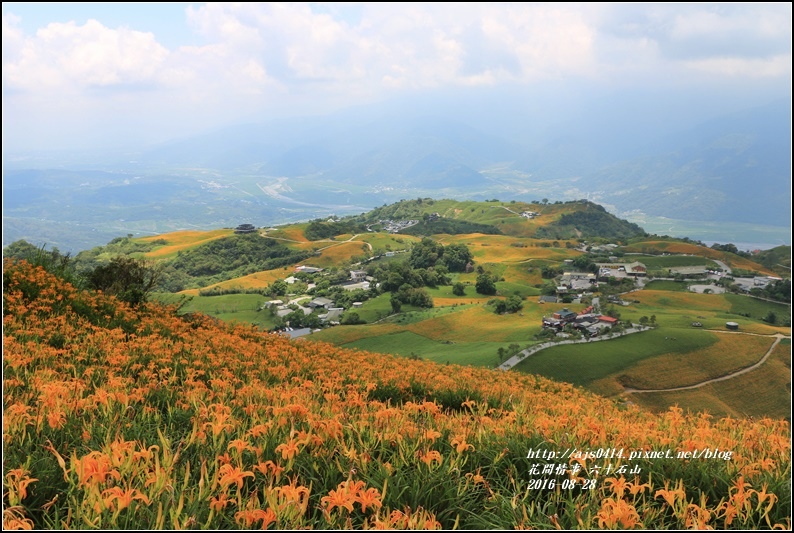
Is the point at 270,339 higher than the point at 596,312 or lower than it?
higher

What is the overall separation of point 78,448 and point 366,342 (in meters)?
39.5

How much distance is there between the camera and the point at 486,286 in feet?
206

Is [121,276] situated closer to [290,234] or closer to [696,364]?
[696,364]

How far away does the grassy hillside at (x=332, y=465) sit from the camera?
1781mm

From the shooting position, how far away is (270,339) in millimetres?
Result: 8125

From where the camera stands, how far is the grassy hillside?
70.1 inches

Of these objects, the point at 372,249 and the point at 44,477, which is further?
the point at 372,249

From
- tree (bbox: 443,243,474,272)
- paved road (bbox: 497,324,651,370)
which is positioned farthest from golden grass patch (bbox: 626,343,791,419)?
tree (bbox: 443,243,474,272)

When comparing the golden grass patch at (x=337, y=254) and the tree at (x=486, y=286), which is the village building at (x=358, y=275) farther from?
the tree at (x=486, y=286)

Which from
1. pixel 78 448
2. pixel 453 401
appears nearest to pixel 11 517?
pixel 78 448

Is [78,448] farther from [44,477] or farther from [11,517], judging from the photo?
[11,517]

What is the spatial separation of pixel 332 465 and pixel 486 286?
2435 inches

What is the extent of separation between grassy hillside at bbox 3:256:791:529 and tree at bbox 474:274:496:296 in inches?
2337

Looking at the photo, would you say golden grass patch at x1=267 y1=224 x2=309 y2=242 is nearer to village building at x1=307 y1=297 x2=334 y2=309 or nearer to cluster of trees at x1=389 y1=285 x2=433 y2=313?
village building at x1=307 y1=297 x2=334 y2=309
